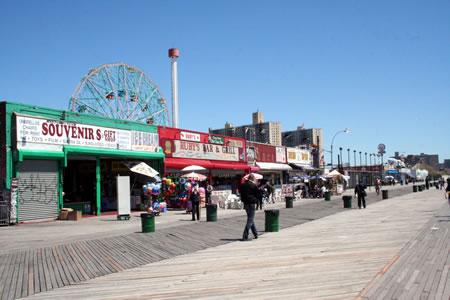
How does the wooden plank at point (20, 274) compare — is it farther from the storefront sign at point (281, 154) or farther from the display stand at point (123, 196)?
the storefront sign at point (281, 154)

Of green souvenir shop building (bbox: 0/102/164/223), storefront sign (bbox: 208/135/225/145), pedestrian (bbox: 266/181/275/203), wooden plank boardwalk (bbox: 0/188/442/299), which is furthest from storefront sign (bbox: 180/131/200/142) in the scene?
wooden plank boardwalk (bbox: 0/188/442/299)

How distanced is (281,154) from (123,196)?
1206 inches

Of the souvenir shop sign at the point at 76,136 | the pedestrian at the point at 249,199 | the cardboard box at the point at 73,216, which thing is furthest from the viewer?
the cardboard box at the point at 73,216

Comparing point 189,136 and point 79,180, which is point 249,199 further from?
point 189,136

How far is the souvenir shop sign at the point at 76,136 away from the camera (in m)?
20.4

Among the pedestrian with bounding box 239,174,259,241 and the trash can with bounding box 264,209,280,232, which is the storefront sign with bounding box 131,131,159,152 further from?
the pedestrian with bounding box 239,174,259,241

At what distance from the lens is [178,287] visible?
781 centimetres

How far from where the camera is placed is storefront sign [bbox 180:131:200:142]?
3177cm

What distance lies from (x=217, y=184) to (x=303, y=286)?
1238 inches

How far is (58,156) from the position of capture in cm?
2164

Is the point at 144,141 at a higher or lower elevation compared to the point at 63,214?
higher

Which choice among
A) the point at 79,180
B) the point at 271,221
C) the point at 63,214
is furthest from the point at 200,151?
the point at 271,221

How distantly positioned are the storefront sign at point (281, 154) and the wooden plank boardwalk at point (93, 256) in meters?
32.1

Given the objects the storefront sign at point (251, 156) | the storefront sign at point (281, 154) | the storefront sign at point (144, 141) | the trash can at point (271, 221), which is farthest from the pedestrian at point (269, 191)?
the trash can at point (271, 221)
